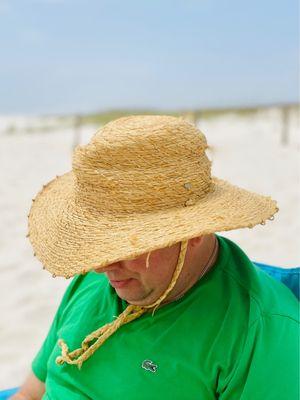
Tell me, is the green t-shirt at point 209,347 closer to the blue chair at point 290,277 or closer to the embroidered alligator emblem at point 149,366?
the embroidered alligator emblem at point 149,366

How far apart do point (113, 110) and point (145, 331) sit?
83.2 feet

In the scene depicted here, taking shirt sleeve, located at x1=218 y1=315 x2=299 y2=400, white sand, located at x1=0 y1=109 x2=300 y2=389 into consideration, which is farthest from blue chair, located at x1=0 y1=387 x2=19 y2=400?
shirt sleeve, located at x1=218 y1=315 x2=299 y2=400

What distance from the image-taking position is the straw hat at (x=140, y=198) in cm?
121

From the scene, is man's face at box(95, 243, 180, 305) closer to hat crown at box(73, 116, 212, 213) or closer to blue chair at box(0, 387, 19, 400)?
hat crown at box(73, 116, 212, 213)

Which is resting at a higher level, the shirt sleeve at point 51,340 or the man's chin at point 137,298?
the man's chin at point 137,298

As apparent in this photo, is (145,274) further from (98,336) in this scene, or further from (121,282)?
(98,336)

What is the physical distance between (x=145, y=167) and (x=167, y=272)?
0.25 metres

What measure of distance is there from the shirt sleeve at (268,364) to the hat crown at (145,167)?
1.08 ft

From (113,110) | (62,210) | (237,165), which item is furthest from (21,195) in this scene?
(113,110)

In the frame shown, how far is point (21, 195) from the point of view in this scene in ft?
20.8

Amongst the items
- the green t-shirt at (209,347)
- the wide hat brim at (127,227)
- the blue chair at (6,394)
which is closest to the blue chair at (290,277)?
the green t-shirt at (209,347)

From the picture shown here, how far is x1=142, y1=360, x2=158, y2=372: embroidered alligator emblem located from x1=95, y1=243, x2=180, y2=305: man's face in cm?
14

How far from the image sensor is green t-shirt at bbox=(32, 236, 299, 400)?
4.01 feet

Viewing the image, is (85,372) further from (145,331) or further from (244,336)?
(244,336)
